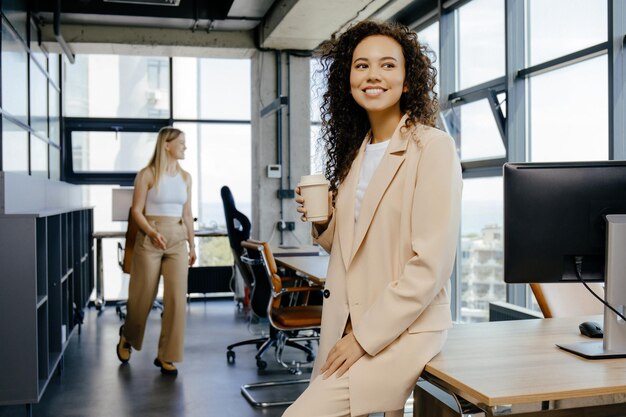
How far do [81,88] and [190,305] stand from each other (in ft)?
9.97

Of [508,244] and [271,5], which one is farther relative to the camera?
[271,5]

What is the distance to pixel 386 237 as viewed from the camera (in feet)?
5.24

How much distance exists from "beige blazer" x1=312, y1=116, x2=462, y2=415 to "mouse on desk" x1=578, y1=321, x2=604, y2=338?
1.81ft

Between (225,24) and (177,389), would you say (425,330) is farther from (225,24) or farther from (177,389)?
(225,24)

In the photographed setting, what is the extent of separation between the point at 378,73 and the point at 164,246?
3.19m

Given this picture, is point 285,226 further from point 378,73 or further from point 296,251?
point 378,73

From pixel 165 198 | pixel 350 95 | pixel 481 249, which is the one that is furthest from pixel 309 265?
pixel 350 95

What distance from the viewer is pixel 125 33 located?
7043 millimetres

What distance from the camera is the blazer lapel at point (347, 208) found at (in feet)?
5.45

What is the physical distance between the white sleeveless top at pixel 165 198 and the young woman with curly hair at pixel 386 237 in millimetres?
2990

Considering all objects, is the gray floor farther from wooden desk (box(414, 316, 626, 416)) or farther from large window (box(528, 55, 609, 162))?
large window (box(528, 55, 609, 162))

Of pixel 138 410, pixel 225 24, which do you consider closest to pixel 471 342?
pixel 138 410

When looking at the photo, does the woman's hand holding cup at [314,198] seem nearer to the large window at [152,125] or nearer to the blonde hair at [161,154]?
the blonde hair at [161,154]

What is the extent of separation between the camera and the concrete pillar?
733 centimetres
